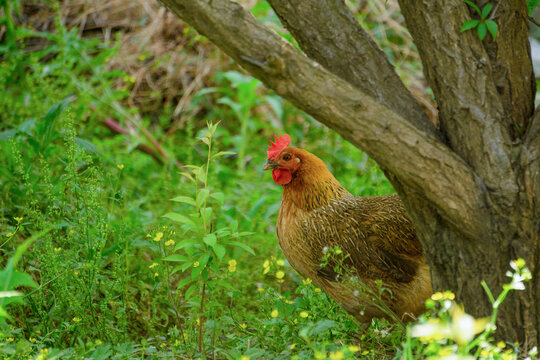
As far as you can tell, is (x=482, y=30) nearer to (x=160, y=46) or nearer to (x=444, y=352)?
(x=444, y=352)

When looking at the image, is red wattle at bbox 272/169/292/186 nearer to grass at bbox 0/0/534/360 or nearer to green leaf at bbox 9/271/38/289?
grass at bbox 0/0/534/360

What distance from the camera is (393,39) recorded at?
6.29m

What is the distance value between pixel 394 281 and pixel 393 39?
4.40 m

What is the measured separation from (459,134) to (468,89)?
0.49 feet

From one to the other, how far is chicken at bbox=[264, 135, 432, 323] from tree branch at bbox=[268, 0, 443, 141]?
76 centimetres

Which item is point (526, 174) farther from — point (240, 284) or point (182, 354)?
point (240, 284)

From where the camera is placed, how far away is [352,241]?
253 cm

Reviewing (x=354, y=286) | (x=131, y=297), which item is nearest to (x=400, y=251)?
(x=354, y=286)

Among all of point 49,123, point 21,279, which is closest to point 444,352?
point 21,279

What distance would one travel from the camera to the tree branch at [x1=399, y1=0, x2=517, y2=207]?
5.86 feet

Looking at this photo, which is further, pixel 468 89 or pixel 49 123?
pixel 49 123

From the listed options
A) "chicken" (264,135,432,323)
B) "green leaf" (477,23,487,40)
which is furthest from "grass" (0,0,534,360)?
"green leaf" (477,23,487,40)

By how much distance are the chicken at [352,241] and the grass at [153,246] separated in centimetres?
12

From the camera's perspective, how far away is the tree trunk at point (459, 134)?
1.71m
